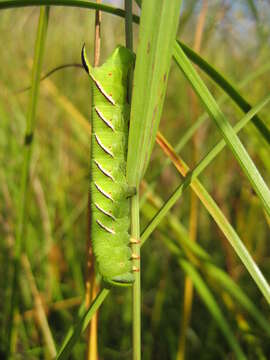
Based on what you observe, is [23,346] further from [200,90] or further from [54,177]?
[200,90]

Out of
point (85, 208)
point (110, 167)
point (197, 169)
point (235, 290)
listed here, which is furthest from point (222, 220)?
point (85, 208)

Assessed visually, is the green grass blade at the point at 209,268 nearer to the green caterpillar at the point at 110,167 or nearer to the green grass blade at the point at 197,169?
the green caterpillar at the point at 110,167

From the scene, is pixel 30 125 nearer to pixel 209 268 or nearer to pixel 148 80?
pixel 148 80

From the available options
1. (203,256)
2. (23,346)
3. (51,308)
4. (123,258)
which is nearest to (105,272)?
(123,258)

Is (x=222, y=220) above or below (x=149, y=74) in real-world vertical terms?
below

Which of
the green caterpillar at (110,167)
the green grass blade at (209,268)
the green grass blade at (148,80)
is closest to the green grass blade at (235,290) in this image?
the green grass blade at (209,268)

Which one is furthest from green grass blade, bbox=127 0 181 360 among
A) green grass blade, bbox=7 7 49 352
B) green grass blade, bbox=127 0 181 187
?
green grass blade, bbox=7 7 49 352
